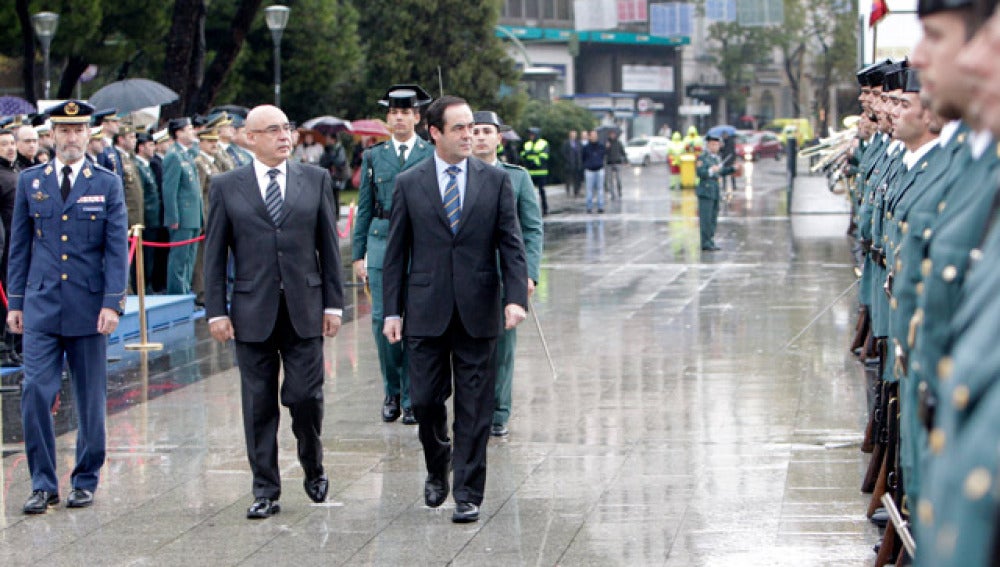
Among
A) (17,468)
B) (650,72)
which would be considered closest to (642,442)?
(17,468)

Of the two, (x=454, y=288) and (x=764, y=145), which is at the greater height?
(x=454, y=288)

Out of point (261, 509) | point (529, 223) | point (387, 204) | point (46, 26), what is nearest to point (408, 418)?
point (387, 204)

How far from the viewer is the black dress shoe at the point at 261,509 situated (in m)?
7.55

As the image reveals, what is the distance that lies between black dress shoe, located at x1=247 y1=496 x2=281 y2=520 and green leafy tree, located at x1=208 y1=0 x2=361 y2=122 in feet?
87.9

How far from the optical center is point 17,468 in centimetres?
890

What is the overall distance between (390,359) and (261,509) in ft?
8.60

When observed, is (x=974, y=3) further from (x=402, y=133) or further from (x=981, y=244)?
(x=402, y=133)

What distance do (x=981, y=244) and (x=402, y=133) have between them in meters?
7.05

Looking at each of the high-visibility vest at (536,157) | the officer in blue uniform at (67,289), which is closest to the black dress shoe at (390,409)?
the officer in blue uniform at (67,289)

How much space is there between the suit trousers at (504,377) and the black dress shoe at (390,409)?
2.79 feet

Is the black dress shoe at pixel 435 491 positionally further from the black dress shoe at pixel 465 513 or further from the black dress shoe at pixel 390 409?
the black dress shoe at pixel 390 409

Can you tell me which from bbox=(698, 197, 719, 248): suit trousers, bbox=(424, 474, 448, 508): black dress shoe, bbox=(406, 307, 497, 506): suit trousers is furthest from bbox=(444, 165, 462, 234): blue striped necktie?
bbox=(698, 197, 719, 248): suit trousers

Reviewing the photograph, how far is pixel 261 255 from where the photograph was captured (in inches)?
301

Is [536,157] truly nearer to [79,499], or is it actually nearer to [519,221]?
[519,221]
